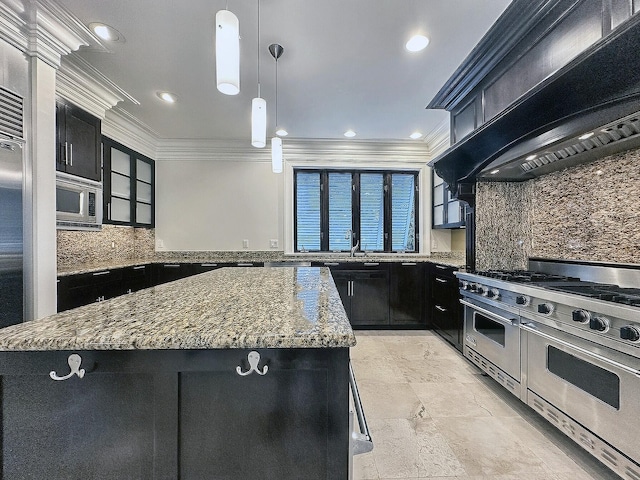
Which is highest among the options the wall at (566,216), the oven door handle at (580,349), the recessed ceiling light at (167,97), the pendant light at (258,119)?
the recessed ceiling light at (167,97)

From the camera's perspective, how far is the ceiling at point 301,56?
76.1 inches

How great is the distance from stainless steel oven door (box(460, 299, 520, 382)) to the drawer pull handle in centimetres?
239

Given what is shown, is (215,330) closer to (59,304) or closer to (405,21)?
(405,21)

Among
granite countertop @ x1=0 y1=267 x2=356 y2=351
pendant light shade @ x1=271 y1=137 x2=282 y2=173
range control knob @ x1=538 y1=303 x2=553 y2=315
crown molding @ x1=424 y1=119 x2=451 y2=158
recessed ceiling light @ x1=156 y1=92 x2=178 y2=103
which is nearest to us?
granite countertop @ x1=0 y1=267 x2=356 y2=351

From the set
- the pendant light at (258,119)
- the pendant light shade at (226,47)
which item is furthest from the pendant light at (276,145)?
the pendant light shade at (226,47)

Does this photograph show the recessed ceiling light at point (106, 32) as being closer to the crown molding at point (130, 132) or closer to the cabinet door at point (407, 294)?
the crown molding at point (130, 132)

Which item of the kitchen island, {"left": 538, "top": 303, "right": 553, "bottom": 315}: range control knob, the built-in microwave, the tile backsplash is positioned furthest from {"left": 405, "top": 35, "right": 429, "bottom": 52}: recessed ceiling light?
the tile backsplash

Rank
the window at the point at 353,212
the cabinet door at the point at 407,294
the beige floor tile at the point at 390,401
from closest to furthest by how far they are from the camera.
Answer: the beige floor tile at the point at 390,401, the cabinet door at the point at 407,294, the window at the point at 353,212

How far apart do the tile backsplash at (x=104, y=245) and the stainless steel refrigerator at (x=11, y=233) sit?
1.40 metres

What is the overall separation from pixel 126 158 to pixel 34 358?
12.3ft

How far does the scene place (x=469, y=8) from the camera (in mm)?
1914

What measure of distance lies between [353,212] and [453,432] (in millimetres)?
3266

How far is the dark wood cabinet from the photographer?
10.5 ft

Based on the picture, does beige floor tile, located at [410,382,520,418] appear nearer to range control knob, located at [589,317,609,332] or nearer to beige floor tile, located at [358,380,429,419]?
beige floor tile, located at [358,380,429,419]
